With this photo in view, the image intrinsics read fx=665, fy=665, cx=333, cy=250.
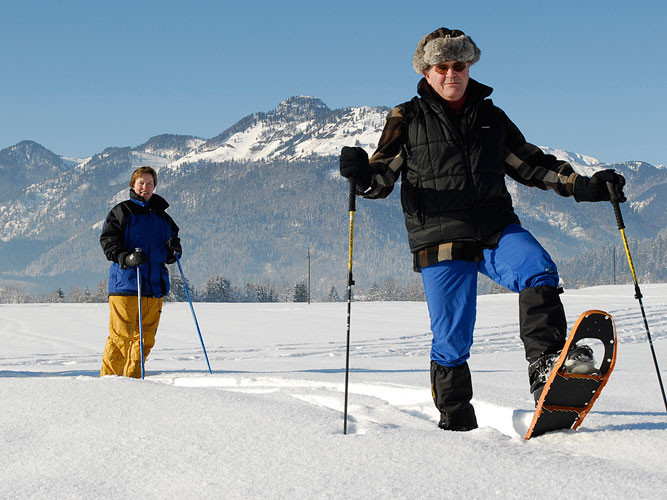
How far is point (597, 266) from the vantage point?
184 m

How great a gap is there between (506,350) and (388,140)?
8.64 metres

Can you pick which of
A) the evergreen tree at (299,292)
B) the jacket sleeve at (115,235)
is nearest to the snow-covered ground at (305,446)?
the jacket sleeve at (115,235)

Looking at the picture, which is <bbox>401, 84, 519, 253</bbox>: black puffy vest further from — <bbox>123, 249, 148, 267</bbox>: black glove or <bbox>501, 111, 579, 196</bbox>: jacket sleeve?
<bbox>123, 249, 148, 267</bbox>: black glove

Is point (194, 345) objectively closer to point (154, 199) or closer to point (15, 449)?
point (154, 199)

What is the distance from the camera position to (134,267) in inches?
238

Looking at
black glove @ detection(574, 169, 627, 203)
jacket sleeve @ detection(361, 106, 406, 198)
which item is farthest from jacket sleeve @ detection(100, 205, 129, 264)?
black glove @ detection(574, 169, 627, 203)

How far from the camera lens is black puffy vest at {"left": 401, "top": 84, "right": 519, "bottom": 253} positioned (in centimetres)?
318

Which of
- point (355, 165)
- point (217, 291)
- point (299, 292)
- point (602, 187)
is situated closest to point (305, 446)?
point (355, 165)

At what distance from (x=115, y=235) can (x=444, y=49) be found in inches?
147

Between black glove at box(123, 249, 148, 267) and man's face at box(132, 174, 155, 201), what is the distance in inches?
21.4

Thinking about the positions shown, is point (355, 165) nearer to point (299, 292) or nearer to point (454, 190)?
point (454, 190)

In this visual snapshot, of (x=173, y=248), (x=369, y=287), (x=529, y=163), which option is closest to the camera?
(x=529, y=163)

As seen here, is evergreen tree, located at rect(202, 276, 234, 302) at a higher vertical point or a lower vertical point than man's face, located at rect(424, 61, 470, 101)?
lower

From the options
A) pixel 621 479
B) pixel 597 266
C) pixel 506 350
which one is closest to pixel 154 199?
pixel 621 479
